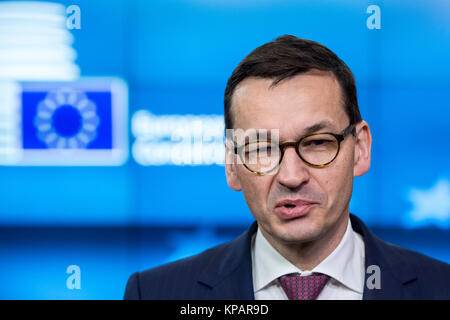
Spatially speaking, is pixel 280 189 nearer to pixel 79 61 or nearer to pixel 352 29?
pixel 352 29

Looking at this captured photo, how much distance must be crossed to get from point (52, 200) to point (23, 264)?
0.48 m

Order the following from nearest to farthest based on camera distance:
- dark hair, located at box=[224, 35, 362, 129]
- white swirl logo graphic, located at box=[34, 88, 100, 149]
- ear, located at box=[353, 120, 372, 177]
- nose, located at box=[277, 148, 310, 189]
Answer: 1. nose, located at box=[277, 148, 310, 189]
2. dark hair, located at box=[224, 35, 362, 129]
3. ear, located at box=[353, 120, 372, 177]
4. white swirl logo graphic, located at box=[34, 88, 100, 149]

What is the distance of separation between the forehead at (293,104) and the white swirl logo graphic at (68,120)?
6.24 feet

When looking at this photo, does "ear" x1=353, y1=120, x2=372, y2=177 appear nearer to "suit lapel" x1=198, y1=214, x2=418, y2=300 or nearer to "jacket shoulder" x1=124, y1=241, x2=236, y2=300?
"suit lapel" x1=198, y1=214, x2=418, y2=300

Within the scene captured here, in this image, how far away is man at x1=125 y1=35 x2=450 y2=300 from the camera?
1.36 metres

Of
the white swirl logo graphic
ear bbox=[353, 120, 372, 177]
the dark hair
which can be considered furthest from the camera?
the white swirl logo graphic

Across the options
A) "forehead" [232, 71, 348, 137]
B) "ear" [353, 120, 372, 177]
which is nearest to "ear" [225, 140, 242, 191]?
"forehead" [232, 71, 348, 137]

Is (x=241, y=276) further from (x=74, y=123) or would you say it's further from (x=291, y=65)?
(x=74, y=123)

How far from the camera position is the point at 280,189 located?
135 centimetres

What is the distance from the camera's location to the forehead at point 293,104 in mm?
1368

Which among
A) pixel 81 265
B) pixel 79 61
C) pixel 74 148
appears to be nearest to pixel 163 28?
pixel 79 61

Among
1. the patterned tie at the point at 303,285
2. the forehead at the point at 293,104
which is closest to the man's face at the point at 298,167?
the forehead at the point at 293,104

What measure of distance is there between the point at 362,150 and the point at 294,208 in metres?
0.35

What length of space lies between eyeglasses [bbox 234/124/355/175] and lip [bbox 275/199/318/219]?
10 centimetres
